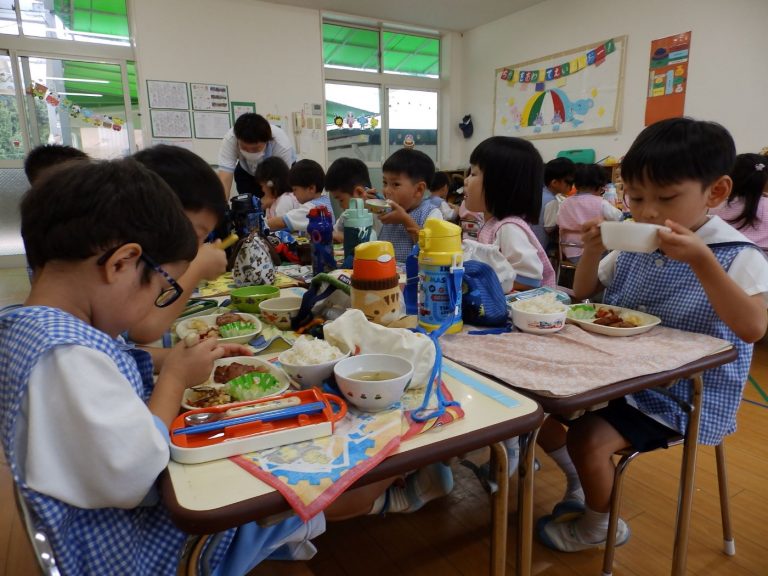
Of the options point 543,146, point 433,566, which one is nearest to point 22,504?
point 433,566

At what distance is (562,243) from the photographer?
3.80m

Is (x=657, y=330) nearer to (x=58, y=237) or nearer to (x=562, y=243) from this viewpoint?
(x=58, y=237)

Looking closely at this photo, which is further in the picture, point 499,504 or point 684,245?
point 684,245

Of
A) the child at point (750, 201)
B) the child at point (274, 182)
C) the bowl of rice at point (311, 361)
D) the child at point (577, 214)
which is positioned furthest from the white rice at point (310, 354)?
the child at point (577, 214)

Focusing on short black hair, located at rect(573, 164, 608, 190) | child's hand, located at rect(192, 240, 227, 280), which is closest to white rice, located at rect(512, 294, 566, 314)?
child's hand, located at rect(192, 240, 227, 280)

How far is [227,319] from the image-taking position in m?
1.24

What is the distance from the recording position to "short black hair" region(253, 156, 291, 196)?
11.3 feet

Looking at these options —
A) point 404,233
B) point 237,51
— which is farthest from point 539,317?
point 237,51

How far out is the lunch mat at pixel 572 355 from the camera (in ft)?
2.96

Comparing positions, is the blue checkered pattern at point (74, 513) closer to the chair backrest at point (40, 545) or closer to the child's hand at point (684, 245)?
the chair backrest at point (40, 545)

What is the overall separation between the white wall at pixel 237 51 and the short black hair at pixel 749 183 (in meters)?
4.82

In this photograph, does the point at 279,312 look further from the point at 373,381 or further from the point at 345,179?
the point at 345,179

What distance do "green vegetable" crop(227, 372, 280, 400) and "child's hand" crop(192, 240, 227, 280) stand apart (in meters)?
0.47

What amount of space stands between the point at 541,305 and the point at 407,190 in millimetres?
1388
